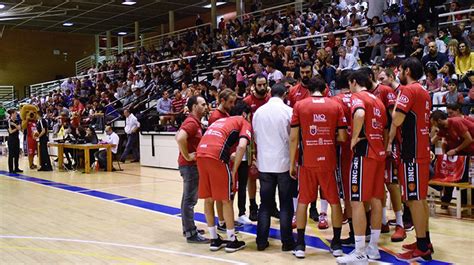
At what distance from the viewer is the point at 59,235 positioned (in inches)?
228

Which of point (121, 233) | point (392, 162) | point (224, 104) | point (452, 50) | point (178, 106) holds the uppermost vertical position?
point (452, 50)

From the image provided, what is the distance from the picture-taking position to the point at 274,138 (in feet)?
15.8

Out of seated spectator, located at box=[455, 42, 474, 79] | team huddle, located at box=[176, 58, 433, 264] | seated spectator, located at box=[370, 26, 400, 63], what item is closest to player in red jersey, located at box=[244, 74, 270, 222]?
team huddle, located at box=[176, 58, 433, 264]

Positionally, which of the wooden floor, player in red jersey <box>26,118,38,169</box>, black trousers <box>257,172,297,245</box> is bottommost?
the wooden floor

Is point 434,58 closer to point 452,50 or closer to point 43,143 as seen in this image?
point 452,50

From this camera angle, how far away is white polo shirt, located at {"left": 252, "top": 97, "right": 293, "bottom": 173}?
4794 millimetres

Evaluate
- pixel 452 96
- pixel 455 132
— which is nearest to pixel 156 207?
pixel 455 132

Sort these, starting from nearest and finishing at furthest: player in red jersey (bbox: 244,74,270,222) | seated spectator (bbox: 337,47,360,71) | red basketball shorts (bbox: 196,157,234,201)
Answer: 1. red basketball shorts (bbox: 196,157,234,201)
2. player in red jersey (bbox: 244,74,270,222)
3. seated spectator (bbox: 337,47,360,71)

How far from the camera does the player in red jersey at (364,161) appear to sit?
14.3 feet

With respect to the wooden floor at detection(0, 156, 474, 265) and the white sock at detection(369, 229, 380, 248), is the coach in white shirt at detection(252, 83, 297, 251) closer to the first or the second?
the wooden floor at detection(0, 156, 474, 265)

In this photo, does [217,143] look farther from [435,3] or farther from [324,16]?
[324,16]

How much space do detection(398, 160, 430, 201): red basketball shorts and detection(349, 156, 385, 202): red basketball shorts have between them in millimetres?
248

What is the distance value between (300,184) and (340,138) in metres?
0.56

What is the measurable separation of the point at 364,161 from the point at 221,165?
134 centimetres
